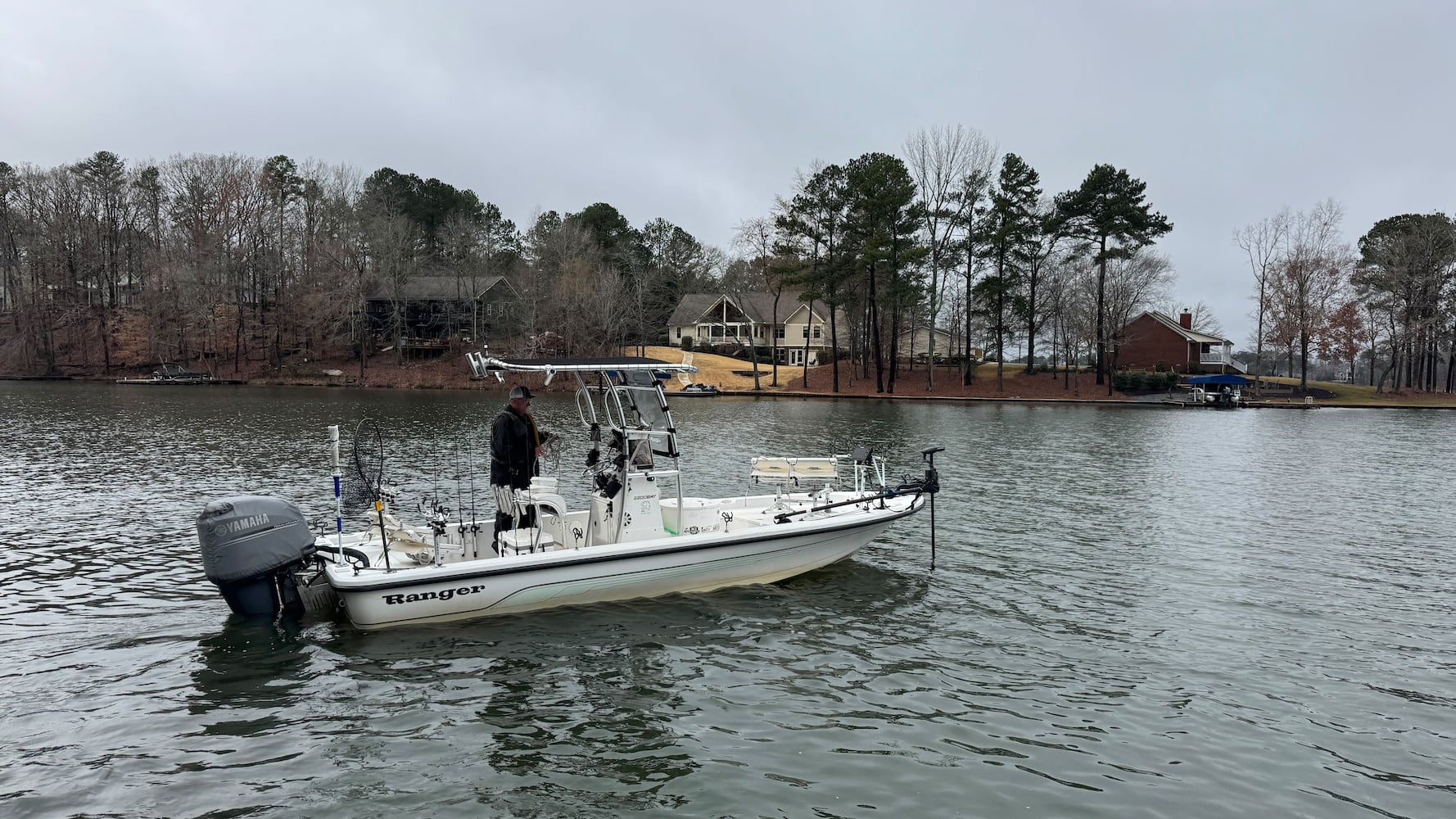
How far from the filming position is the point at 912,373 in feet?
241

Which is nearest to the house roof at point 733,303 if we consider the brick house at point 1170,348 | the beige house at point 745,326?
the beige house at point 745,326

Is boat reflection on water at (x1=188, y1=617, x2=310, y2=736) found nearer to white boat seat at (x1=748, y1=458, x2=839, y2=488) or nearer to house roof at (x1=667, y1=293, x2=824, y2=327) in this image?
white boat seat at (x1=748, y1=458, x2=839, y2=488)

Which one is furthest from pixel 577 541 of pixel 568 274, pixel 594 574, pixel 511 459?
pixel 568 274

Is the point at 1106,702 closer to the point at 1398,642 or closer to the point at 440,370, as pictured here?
the point at 1398,642

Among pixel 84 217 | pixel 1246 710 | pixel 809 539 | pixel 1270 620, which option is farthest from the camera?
pixel 84 217

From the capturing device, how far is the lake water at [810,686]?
6.58 m

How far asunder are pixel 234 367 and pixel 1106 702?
257 feet

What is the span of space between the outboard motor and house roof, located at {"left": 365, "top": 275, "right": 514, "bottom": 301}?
2717 inches

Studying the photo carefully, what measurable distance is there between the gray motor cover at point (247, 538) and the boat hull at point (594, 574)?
568mm

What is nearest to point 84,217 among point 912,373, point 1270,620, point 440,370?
point 440,370

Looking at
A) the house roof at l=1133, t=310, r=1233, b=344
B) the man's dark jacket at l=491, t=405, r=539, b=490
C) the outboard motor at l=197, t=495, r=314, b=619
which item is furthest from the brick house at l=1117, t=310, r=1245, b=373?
the outboard motor at l=197, t=495, r=314, b=619

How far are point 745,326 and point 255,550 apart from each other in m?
80.9

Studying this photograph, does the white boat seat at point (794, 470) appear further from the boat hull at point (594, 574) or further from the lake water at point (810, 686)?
the lake water at point (810, 686)

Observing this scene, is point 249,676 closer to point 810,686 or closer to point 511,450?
point 511,450
